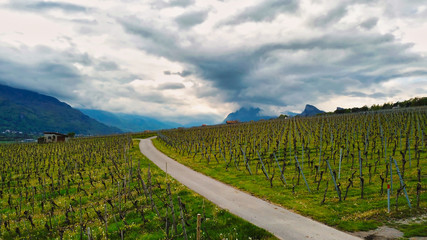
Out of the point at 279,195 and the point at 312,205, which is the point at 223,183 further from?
the point at 312,205

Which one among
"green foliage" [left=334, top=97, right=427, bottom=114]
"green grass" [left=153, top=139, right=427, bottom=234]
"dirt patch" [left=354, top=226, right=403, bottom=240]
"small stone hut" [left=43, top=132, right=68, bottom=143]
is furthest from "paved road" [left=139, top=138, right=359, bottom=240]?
"green foliage" [left=334, top=97, right=427, bottom=114]

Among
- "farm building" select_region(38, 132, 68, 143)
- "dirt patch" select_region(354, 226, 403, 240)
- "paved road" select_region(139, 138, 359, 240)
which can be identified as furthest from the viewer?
"farm building" select_region(38, 132, 68, 143)

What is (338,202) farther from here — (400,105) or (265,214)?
(400,105)

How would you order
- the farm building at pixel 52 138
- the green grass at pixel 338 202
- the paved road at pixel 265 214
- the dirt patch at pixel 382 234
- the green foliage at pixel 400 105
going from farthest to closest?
the green foliage at pixel 400 105 → the farm building at pixel 52 138 → the green grass at pixel 338 202 → the paved road at pixel 265 214 → the dirt patch at pixel 382 234

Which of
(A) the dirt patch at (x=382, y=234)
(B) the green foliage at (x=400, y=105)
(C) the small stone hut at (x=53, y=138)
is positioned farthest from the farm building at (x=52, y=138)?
(B) the green foliage at (x=400, y=105)

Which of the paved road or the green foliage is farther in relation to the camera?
the green foliage

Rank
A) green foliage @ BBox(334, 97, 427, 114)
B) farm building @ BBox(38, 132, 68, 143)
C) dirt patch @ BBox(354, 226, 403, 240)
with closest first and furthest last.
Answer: dirt patch @ BBox(354, 226, 403, 240)
farm building @ BBox(38, 132, 68, 143)
green foliage @ BBox(334, 97, 427, 114)

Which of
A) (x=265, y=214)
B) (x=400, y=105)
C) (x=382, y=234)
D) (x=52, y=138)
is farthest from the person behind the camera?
(x=400, y=105)

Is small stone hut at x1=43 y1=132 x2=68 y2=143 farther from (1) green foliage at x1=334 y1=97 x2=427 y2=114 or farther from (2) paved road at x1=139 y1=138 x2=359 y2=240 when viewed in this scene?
(1) green foliage at x1=334 y1=97 x2=427 y2=114

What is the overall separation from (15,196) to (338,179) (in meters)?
35.8

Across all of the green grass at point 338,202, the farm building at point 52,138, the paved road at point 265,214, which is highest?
the green grass at point 338,202

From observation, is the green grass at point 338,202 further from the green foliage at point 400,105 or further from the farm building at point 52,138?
the green foliage at point 400,105

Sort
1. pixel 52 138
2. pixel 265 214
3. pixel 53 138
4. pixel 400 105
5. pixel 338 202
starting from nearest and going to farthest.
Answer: pixel 265 214
pixel 338 202
pixel 52 138
pixel 53 138
pixel 400 105

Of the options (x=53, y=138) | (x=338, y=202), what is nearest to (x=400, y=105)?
(x=338, y=202)
